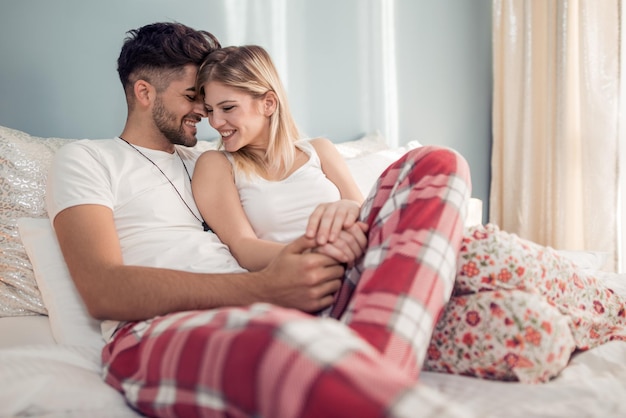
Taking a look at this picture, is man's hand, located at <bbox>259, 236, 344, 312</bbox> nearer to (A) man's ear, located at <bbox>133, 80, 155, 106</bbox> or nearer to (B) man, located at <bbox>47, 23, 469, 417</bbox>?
(B) man, located at <bbox>47, 23, 469, 417</bbox>

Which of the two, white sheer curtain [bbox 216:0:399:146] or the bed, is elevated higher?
white sheer curtain [bbox 216:0:399:146]

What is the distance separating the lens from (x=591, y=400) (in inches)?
33.4

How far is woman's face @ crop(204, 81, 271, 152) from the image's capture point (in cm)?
152

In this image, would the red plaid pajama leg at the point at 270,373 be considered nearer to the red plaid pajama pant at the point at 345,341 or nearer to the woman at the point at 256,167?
the red plaid pajama pant at the point at 345,341

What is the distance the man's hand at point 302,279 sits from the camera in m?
1.07

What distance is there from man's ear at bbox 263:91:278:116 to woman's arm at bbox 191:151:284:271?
7.6 inches

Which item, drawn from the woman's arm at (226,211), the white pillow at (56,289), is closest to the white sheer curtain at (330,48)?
the woman's arm at (226,211)

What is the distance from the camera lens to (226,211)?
1.39 metres

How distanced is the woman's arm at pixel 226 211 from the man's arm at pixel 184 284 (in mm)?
168

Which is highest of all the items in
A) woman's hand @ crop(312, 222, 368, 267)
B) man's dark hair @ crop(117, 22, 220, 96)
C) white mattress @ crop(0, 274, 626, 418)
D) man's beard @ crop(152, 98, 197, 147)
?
man's dark hair @ crop(117, 22, 220, 96)

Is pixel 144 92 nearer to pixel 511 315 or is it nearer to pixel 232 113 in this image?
pixel 232 113

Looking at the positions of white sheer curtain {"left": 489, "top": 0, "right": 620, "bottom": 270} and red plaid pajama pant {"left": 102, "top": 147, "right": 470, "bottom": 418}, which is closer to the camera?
red plaid pajama pant {"left": 102, "top": 147, "right": 470, "bottom": 418}

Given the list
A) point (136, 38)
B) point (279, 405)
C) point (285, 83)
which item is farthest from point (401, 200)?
point (285, 83)

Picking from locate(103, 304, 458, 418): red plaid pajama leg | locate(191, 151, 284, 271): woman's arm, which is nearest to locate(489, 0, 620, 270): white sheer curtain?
locate(191, 151, 284, 271): woman's arm
